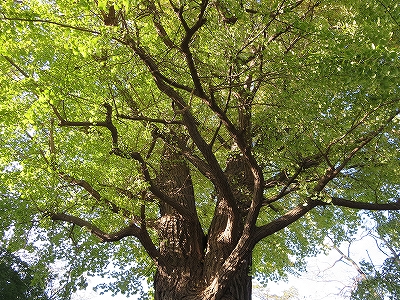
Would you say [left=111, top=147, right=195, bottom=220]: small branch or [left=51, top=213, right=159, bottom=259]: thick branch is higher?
[left=111, top=147, right=195, bottom=220]: small branch

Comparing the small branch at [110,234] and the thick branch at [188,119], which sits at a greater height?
the thick branch at [188,119]

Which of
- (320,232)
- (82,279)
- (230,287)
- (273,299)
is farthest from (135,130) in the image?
(273,299)

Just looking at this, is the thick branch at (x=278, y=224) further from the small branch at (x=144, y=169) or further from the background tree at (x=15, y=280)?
the background tree at (x=15, y=280)

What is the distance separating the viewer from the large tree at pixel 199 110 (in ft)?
13.8

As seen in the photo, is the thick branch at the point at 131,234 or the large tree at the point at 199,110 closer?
the large tree at the point at 199,110

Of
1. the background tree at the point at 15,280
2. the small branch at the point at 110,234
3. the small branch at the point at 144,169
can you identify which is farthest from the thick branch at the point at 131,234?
the background tree at the point at 15,280

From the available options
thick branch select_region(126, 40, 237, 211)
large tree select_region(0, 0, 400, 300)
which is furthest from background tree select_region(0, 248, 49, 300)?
thick branch select_region(126, 40, 237, 211)

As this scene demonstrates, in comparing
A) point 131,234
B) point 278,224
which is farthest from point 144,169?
point 278,224

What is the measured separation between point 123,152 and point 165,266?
7.08 ft

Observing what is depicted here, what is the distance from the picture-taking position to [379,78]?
3242mm

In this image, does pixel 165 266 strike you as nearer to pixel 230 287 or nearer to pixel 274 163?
pixel 230 287

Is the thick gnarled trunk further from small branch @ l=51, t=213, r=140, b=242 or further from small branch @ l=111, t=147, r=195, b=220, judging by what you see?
small branch @ l=111, t=147, r=195, b=220

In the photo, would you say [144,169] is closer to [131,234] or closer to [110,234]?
[131,234]

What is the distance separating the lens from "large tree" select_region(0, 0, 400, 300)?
4.21m
